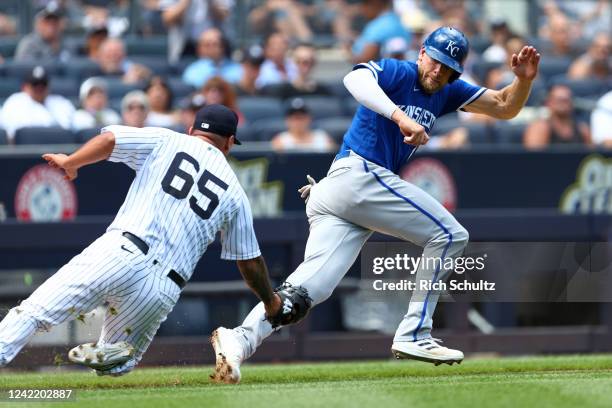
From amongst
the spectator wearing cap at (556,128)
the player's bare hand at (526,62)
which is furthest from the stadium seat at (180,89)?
the player's bare hand at (526,62)

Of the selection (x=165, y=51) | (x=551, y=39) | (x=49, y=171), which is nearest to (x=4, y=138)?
(x=49, y=171)

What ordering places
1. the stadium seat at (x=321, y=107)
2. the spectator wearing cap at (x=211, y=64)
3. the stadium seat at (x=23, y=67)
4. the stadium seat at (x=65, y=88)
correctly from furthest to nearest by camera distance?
the spectator wearing cap at (x=211, y=64)
the stadium seat at (x=321, y=107)
the stadium seat at (x=23, y=67)
the stadium seat at (x=65, y=88)

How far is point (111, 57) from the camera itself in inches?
519

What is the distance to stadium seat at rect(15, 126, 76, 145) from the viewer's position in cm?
1125

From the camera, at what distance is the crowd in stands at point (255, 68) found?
39.1 feet

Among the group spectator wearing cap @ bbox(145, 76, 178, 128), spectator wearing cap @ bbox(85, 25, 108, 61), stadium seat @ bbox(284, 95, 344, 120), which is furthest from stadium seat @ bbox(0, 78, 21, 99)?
stadium seat @ bbox(284, 95, 344, 120)

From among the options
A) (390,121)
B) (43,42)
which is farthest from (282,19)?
(390,121)

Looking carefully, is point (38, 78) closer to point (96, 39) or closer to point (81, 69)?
point (81, 69)

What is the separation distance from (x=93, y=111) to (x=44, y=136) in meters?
0.75

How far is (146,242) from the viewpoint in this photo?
6516 mm

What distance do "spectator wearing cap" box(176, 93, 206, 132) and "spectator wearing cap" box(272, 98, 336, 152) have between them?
2.69ft

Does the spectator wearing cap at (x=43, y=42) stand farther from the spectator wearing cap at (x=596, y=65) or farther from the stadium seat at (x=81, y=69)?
the spectator wearing cap at (x=596, y=65)

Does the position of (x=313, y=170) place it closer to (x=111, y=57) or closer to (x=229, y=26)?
(x=111, y=57)

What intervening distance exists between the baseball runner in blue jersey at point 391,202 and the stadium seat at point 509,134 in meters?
5.60
